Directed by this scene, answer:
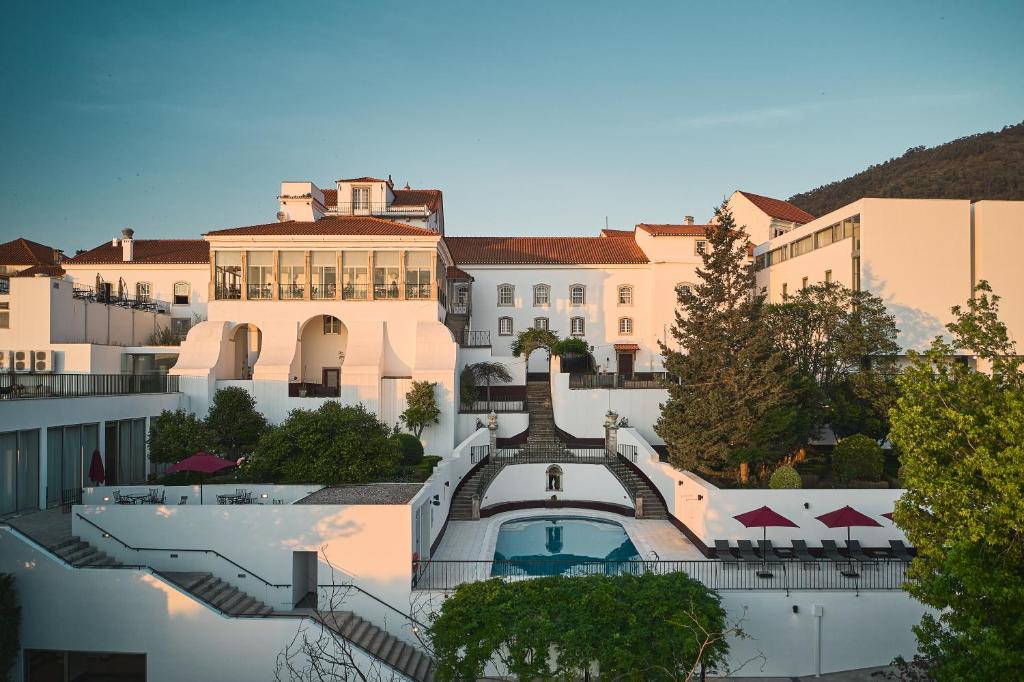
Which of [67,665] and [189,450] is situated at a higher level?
[189,450]

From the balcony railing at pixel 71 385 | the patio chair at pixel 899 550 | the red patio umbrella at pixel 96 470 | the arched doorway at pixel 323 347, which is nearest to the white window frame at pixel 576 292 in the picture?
the arched doorway at pixel 323 347

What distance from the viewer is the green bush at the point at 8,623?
→ 43.3ft

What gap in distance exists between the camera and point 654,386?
95.1 ft

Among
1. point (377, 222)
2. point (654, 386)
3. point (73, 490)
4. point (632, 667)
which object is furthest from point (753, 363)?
point (73, 490)

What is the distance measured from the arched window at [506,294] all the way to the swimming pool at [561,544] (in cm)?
1884

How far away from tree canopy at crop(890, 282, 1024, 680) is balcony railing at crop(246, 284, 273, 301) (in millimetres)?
25080

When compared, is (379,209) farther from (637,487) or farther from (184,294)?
(637,487)

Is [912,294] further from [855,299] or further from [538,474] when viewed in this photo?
[538,474]

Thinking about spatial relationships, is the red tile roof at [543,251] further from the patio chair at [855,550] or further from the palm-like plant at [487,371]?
→ the patio chair at [855,550]

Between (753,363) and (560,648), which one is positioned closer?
(560,648)

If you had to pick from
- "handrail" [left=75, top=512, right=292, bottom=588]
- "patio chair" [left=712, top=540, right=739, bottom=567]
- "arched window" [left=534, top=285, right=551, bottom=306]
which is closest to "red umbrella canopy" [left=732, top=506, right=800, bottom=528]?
"patio chair" [left=712, top=540, right=739, bottom=567]

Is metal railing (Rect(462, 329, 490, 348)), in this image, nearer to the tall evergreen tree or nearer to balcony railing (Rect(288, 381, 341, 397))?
balcony railing (Rect(288, 381, 341, 397))

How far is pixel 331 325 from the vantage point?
3142 centimetres

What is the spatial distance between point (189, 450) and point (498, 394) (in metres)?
15.0
